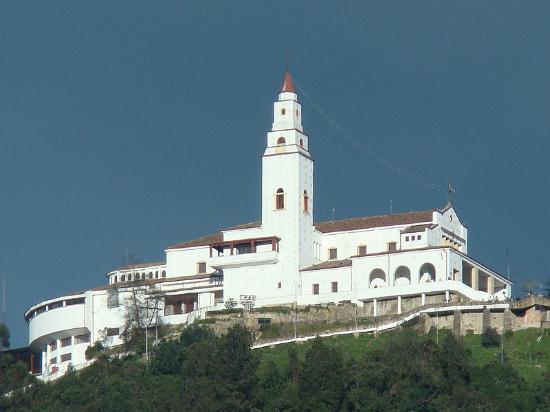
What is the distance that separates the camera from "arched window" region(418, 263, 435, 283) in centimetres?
12262

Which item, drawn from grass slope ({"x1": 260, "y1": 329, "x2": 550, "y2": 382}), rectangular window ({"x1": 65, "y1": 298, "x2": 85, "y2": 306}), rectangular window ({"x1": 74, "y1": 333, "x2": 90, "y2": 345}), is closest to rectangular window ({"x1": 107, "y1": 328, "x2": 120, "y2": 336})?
rectangular window ({"x1": 74, "y1": 333, "x2": 90, "y2": 345})

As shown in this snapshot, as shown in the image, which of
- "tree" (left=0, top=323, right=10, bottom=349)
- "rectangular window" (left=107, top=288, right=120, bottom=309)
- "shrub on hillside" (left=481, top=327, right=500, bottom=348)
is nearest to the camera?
"shrub on hillside" (left=481, top=327, right=500, bottom=348)

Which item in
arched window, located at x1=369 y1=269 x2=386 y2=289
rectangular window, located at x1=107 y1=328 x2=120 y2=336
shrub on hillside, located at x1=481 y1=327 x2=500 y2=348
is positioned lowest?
shrub on hillside, located at x1=481 y1=327 x2=500 y2=348

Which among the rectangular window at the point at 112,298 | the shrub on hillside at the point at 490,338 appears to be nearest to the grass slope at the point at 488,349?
the shrub on hillside at the point at 490,338

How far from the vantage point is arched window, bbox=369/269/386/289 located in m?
124

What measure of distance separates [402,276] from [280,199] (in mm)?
7960

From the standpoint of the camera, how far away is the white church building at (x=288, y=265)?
123375mm

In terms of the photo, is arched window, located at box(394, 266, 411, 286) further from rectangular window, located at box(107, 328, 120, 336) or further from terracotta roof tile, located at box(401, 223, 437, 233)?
rectangular window, located at box(107, 328, 120, 336)

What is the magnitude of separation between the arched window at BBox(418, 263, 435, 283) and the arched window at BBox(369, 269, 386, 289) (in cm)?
204

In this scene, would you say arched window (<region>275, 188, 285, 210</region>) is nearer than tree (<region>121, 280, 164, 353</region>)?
No

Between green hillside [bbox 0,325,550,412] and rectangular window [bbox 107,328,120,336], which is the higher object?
rectangular window [bbox 107,328,120,336]

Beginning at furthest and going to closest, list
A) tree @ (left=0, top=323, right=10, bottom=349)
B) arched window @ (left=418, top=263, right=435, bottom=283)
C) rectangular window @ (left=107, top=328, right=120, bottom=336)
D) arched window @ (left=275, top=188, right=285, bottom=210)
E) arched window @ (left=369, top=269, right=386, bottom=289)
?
1. tree @ (left=0, top=323, right=10, bottom=349)
2. rectangular window @ (left=107, top=328, right=120, bottom=336)
3. arched window @ (left=275, top=188, right=285, bottom=210)
4. arched window @ (left=369, top=269, right=386, bottom=289)
5. arched window @ (left=418, top=263, right=435, bottom=283)

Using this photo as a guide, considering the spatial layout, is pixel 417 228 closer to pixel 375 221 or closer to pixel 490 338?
pixel 375 221

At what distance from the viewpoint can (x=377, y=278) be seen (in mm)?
123938
